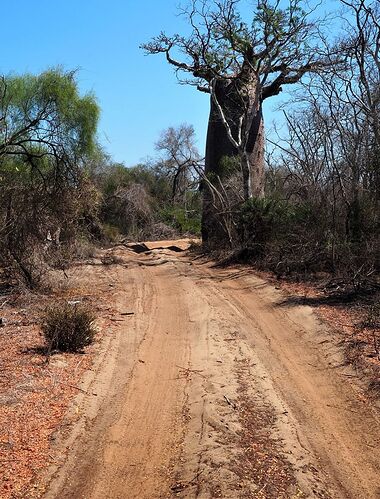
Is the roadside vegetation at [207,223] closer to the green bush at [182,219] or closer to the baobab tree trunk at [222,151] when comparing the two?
the baobab tree trunk at [222,151]

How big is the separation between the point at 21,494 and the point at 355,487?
2668mm

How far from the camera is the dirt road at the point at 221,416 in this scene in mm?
4488

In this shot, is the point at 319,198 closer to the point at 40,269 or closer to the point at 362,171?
the point at 362,171

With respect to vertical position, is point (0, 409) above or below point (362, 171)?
below

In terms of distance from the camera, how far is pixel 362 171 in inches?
747

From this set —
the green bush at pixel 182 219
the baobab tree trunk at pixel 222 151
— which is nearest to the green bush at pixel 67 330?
the baobab tree trunk at pixel 222 151

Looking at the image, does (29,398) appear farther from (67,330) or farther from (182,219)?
(182,219)

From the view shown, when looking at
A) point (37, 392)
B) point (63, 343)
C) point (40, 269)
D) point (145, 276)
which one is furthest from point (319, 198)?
point (37, 392)

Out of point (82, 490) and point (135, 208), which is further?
point (135, 208)

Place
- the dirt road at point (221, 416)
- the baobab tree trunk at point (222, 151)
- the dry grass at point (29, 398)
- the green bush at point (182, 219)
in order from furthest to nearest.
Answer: the green bush at point (182, 219) < the baobab tree trunk at point (222, 151) < the dry grass at point (29, 398) < the dirt road at point (221, 416)

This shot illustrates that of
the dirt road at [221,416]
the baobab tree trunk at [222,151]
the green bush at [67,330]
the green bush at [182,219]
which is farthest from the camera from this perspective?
the green bush at [182,219]

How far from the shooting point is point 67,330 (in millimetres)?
8211

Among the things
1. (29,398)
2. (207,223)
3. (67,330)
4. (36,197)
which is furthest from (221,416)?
(207,223)

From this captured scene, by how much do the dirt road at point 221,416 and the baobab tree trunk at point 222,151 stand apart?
1305cm
